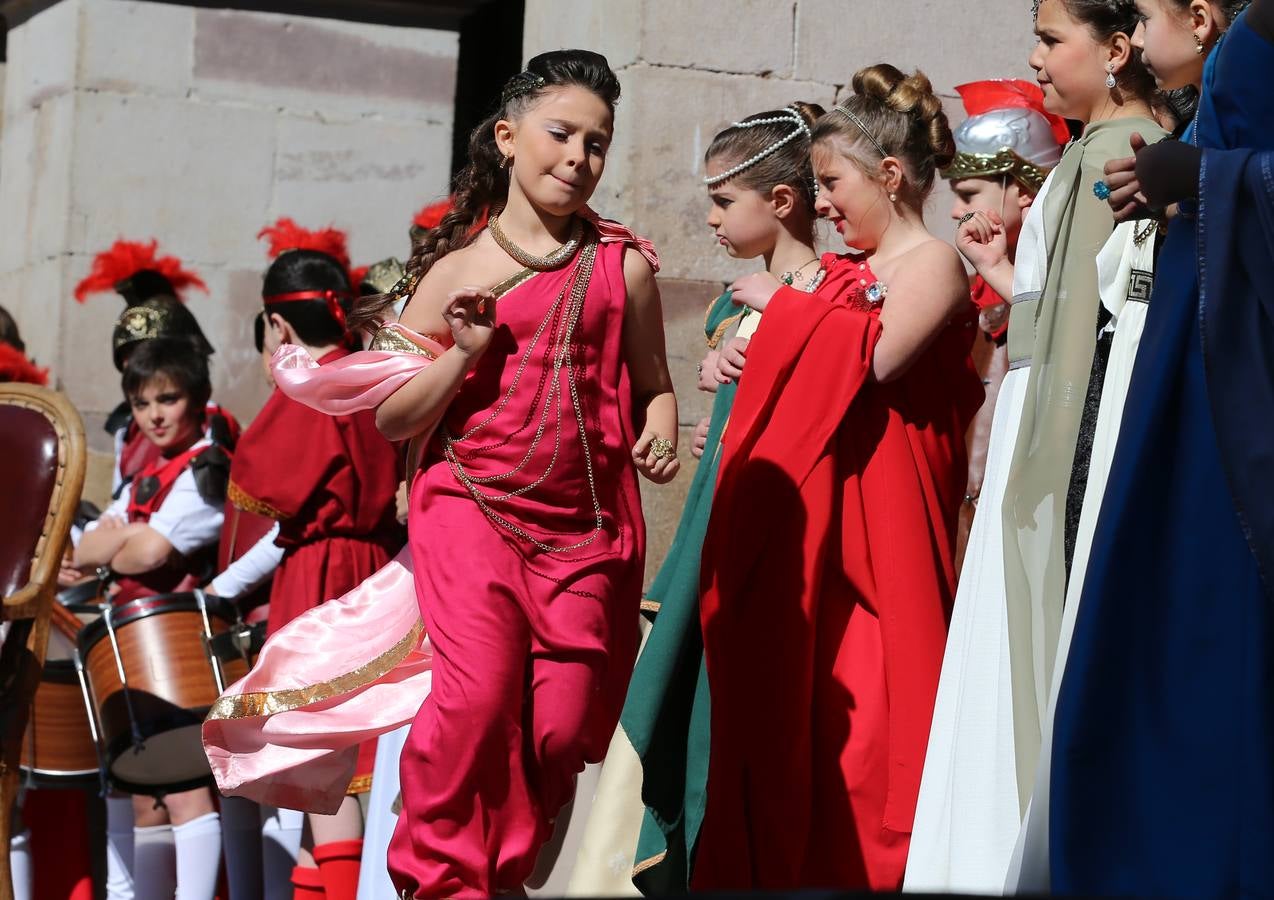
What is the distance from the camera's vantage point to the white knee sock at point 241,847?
5.84 m

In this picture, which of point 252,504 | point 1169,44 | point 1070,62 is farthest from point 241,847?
point 1169,44

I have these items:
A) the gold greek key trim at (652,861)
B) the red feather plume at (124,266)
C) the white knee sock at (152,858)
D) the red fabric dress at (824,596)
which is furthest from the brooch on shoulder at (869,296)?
the red feather plume at (124,266)

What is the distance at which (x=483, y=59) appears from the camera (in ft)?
30.3

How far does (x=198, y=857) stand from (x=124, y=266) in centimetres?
255

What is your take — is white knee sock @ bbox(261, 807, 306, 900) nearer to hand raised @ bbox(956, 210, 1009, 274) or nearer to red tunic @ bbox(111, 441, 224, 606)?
red tunic @ bbox(111, 441, 224, 606)

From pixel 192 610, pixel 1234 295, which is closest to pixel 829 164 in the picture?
pixel 1234 295

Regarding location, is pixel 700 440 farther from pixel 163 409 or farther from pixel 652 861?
pixel 163 409

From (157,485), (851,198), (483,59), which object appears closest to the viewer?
(851,198)

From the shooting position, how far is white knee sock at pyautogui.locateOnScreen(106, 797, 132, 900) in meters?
6.22

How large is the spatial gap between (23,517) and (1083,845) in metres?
2.73

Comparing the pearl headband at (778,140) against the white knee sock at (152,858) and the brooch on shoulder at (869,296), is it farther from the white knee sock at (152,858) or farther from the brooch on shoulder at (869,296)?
the white knee sock at (152,858)

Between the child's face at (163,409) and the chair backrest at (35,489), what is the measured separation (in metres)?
1.21

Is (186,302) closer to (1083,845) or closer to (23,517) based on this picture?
(23,517)

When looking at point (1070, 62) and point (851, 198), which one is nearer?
point (1070, 62)
